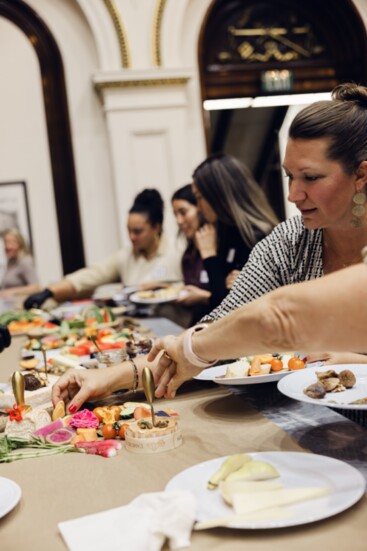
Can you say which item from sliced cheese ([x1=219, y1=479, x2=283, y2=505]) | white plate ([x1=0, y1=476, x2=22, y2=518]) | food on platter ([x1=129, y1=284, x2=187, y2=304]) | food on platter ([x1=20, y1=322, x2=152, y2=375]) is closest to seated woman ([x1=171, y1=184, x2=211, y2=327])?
food on platter ([x1=129, y1=284, x2=187, y2=304])

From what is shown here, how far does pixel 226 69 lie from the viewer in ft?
20.5

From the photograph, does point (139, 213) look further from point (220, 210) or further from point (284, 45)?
point (284, 45)

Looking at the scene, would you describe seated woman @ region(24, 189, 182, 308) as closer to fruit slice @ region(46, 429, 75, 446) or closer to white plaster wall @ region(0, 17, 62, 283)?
white plaster wall @ region(0, 17, 62, 283)

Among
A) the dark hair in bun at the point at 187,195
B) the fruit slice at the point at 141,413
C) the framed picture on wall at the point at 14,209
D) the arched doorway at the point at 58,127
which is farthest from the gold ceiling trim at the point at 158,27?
the fruit slice at the point at 141,413

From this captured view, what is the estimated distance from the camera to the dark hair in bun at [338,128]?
1.88m

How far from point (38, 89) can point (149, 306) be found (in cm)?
290

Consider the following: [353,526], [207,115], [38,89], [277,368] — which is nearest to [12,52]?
[38,89]

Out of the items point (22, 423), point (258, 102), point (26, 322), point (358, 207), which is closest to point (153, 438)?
point (22, 423)

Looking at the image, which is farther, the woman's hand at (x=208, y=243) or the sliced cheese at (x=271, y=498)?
the woman's hand at (x=208, y=243)

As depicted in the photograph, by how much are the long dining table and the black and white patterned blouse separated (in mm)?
431

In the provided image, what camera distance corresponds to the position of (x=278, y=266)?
7.16 feet

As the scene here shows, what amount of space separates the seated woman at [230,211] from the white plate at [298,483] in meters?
2.14

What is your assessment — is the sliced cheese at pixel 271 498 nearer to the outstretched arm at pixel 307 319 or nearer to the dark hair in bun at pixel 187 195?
the outstretched arm at pixel 307 319

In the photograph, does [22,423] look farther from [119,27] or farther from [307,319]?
[119,27]
